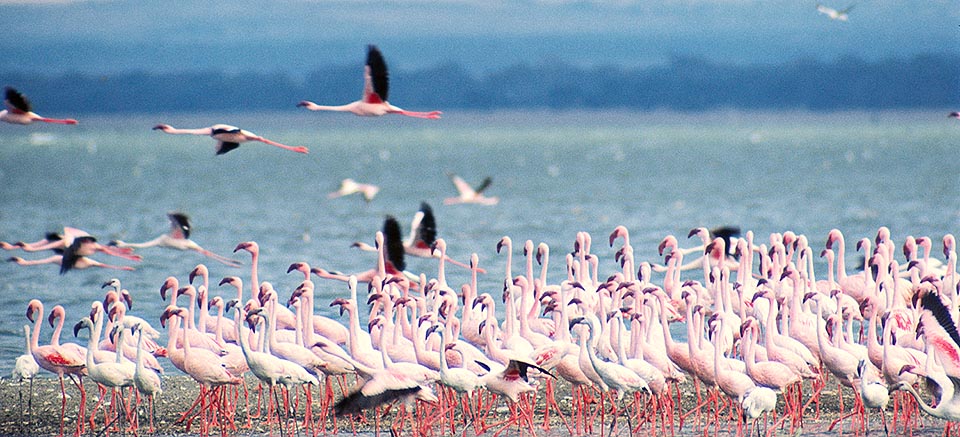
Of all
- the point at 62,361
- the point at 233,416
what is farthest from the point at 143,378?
the point at 233,416

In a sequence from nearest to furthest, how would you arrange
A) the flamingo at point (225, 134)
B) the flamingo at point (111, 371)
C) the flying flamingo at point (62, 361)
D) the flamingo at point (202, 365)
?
the flamingo at point (111, 371) → the flamingo at point (202, 365) → the flying flamingo at point (62, 361) → the flamingo at point (225, 134)

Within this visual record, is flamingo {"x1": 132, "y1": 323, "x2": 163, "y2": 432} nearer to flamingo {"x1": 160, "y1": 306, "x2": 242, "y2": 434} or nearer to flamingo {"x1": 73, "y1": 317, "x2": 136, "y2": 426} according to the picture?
flamingo {"x1": 73, "y1": 317, "x2": 136, "y2": 426}

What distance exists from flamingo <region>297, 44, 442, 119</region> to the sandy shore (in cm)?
288

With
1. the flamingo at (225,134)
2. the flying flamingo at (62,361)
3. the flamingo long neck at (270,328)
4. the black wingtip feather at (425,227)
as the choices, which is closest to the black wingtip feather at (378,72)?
the flamingo at (225,134)

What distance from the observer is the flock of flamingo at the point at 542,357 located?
10453 mm

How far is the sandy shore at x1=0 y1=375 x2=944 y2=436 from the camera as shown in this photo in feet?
37.7

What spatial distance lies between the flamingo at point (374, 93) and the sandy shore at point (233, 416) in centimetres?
288

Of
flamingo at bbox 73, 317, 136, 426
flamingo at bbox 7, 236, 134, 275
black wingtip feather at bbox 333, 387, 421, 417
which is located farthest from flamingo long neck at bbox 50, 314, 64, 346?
flamingo at bbox 7, 236, 134, 275

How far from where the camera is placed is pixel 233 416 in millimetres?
11750

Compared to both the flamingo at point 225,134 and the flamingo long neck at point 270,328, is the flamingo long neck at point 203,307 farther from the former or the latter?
the flamingo at point 225,134

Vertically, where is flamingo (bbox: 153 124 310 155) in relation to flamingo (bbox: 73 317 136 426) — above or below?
above

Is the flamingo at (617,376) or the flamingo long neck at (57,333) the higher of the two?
the flamingo at (617,376)

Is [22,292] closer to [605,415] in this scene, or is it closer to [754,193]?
[605,415]

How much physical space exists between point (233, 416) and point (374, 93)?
12.4ft
